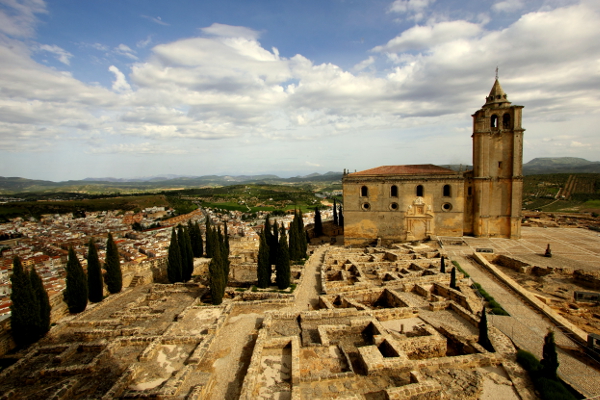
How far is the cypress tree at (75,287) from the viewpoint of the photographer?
1639cm

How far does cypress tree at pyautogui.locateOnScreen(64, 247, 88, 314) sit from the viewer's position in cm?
1639

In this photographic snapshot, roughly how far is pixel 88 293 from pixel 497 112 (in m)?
33.8

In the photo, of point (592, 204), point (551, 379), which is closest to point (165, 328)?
point (551, 379)

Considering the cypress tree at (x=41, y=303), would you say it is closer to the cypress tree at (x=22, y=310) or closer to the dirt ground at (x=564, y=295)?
the cypress tree at (x=22, y=310)

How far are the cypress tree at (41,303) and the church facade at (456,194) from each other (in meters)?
22.1

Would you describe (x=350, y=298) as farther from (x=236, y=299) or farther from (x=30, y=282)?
(x=30, y=282)

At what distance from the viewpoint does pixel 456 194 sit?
87.8 ft

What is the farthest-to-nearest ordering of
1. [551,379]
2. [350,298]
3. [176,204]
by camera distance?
[176,204], [350,298], [551,379]

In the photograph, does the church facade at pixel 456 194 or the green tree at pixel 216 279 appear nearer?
the green tree at pixel 216 279

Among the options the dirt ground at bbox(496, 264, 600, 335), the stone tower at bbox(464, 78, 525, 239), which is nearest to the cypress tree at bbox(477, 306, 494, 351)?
the dirt ground at bbox(496, 264, 600, 335)

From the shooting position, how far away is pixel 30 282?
13.8m

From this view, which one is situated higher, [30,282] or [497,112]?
[497,112]

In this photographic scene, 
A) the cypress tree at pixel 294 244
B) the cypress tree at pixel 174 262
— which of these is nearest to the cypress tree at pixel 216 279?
the cypress tree at pixel 174 262

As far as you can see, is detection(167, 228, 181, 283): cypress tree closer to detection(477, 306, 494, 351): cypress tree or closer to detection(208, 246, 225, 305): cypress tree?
detection(208, 246, 225, 305): cypress tree
